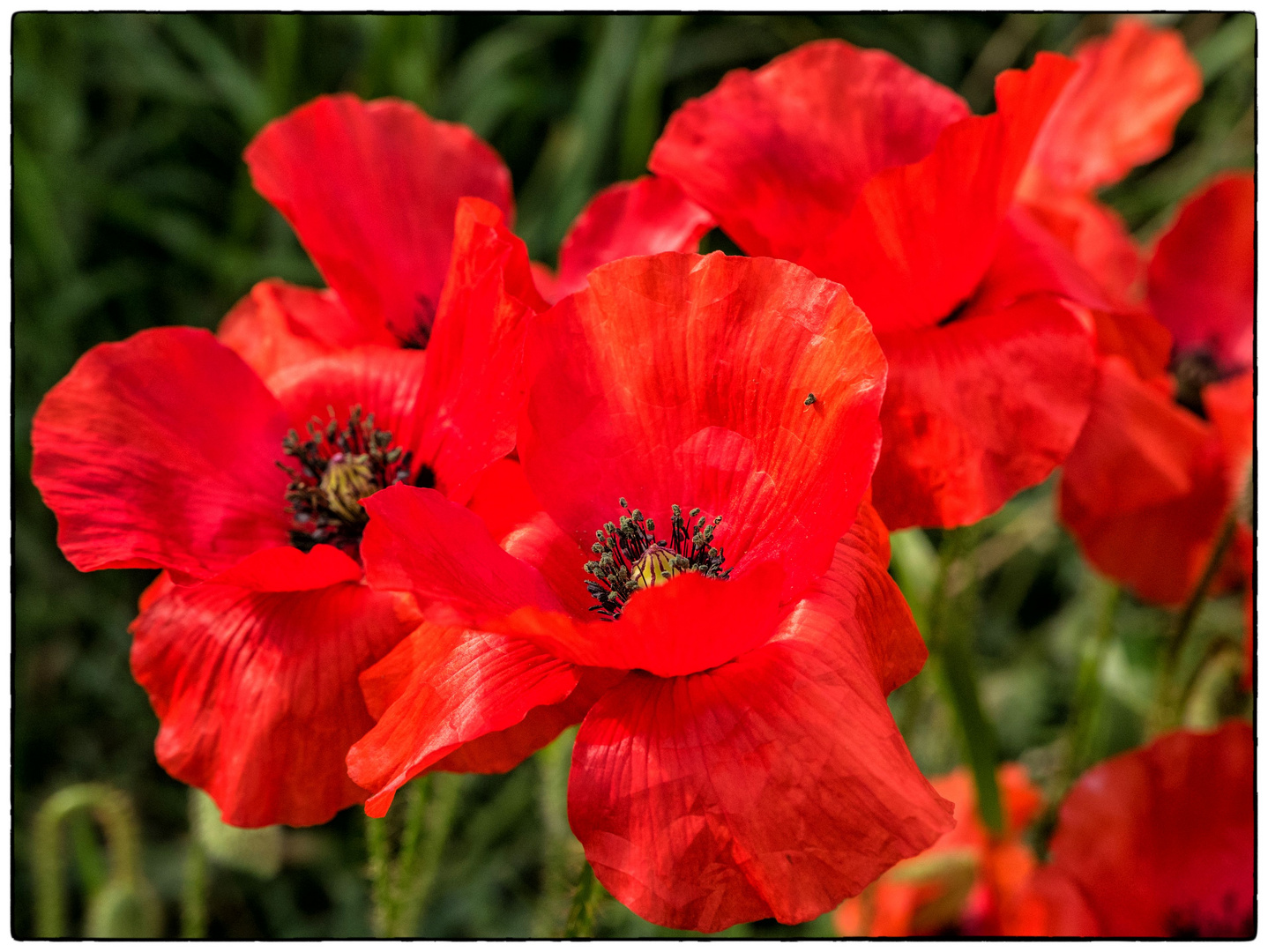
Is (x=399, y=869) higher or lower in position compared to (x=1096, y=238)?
lower

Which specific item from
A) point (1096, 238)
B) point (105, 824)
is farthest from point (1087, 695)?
point (105, 824)

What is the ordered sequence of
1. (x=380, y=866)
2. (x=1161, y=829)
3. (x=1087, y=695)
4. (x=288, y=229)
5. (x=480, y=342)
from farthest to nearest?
(x=288, y=229) → (x=1087, y=695) → (x=1161, y=829) → (x=380, y=866) → (x=480, y=342)

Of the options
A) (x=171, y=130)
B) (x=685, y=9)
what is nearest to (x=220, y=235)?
(x=171, y=130)

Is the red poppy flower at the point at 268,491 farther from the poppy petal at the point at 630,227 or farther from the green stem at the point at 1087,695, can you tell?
the green stem at the point at 1087,695

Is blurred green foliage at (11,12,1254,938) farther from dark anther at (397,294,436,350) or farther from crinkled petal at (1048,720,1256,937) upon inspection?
dark anther at (397,294,436,350)

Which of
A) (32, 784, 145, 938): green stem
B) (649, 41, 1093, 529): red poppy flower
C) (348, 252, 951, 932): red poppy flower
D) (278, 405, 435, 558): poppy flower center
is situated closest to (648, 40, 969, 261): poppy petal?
(649, 41, 1093, 529): red poppy flower

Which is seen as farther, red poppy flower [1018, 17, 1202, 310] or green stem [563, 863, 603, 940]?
red poppy flower [1018, 17, 1202, 310]

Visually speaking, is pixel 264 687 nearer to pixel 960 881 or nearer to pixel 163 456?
pixel 163 456
